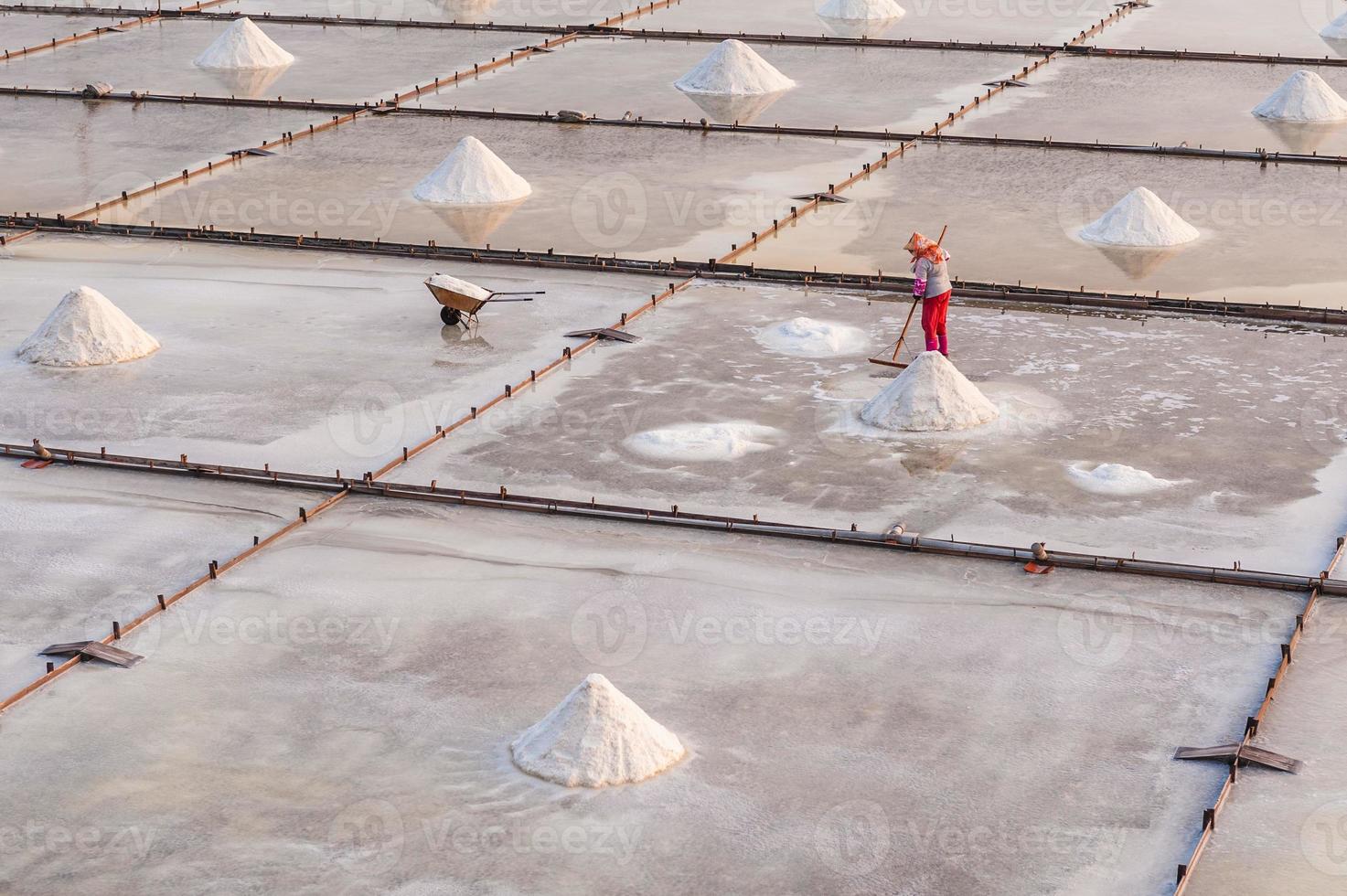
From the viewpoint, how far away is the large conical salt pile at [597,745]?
5566 millimetres

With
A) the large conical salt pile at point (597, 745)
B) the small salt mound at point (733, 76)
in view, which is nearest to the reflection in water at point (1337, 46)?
the small salt mound at point (733, 76)

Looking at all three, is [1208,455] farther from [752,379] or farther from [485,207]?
[485,207]

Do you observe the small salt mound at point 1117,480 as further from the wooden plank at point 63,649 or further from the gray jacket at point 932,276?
the wooden plank at point 63,649

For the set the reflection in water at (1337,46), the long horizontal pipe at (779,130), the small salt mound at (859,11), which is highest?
the small salt mound at (859,11)

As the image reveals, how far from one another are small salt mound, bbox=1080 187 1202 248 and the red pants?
2.96m

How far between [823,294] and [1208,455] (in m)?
3.22

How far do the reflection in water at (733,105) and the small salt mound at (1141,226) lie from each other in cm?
441

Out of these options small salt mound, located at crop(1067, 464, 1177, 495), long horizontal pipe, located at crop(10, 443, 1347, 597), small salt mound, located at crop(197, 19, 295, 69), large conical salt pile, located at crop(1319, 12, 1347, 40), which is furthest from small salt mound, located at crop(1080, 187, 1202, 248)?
small salt mound, located at crop(197, 19, 295, 69)

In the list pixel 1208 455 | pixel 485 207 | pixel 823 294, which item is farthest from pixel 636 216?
pixel 1208 455

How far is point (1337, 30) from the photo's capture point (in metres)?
19.6

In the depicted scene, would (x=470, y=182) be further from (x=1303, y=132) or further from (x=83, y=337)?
(x=1303, y=132)

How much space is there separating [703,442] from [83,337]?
11.9 feet

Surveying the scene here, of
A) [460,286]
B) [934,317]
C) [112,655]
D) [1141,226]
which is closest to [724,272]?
[460,286]

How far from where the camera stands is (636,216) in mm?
12578
